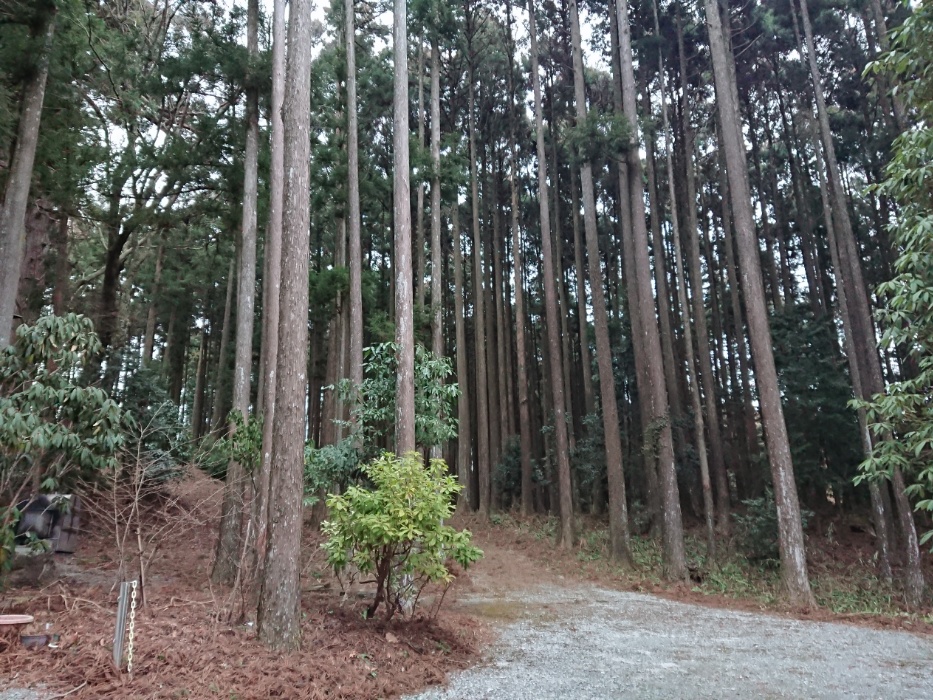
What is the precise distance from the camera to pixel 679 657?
5.89 m

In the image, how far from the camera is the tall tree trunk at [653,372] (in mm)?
11047

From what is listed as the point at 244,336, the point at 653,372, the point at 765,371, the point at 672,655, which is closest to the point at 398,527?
the point at 672,655

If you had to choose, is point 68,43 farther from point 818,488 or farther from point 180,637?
point 818,488

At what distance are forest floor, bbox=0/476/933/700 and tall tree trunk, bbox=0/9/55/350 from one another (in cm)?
307

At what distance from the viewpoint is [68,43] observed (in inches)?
336

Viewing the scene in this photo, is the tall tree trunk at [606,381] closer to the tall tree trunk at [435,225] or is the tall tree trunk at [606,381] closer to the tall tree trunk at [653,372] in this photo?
the tall tree trunk at [653,372]

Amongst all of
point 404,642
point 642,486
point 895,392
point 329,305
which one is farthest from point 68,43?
point 642,486

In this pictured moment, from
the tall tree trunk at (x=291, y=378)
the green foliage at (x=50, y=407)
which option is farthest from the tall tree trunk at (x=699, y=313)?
the green foliage at (x=50, y=407)

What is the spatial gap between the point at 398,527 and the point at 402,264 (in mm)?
4388

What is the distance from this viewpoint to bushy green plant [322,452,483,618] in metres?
5.29

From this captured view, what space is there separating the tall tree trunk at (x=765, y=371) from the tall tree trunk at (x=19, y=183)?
36.9 ft

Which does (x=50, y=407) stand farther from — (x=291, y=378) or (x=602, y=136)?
(x=602, y=136)

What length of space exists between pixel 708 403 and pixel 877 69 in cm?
1092

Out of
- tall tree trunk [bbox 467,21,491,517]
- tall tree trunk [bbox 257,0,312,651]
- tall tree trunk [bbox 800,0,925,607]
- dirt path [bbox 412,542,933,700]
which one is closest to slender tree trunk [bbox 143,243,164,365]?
tall tree trunk [bbox 467,21,491,517]
